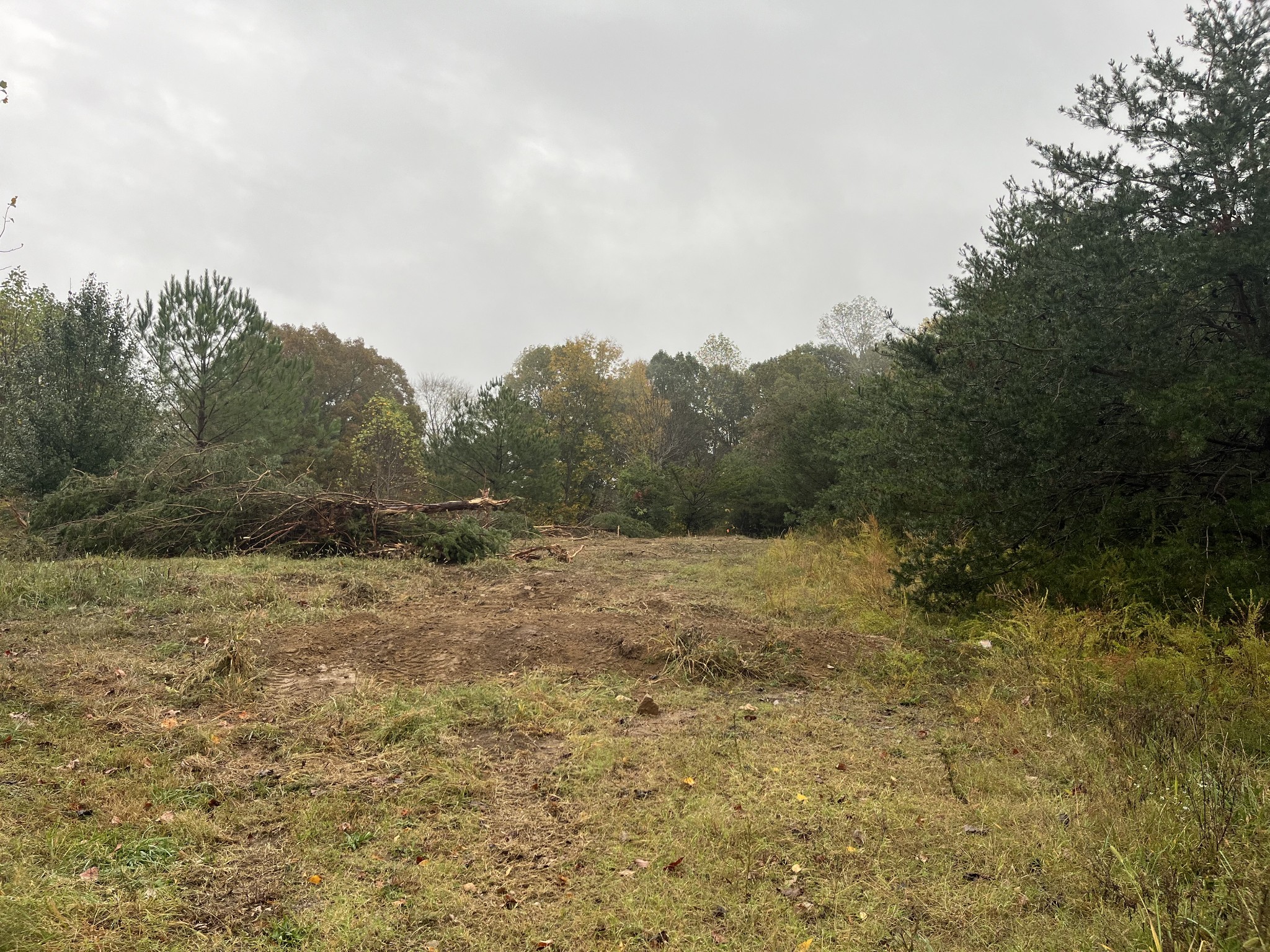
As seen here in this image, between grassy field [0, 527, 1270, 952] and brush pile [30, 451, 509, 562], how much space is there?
447 centimetres

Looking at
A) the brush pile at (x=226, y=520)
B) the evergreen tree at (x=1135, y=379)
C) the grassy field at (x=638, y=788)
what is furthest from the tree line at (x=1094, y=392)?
the brush pile at (x=226, y=520)

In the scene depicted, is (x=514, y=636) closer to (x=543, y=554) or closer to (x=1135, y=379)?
(x=1135, y=379)

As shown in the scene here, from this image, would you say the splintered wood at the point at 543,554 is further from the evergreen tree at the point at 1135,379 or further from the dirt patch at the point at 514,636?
the evergreen tree at the point at 1135,379

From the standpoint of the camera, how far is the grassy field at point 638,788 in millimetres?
2559

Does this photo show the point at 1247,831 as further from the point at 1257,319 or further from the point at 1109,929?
the point at 1257,319

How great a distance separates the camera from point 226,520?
11438 mm

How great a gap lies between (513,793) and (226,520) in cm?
981

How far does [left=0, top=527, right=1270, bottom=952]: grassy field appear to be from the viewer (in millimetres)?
2559

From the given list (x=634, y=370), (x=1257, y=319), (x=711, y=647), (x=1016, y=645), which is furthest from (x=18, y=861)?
(x=634, y=370)

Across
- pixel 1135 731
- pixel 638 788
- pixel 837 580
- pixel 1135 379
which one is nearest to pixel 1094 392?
pixel 1135 379

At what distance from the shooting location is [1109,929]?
94.3 inches

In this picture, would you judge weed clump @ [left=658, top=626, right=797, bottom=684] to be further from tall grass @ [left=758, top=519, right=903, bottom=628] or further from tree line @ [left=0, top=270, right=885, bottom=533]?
tree line @ [left=0, top=270, right=885, bottom=533]

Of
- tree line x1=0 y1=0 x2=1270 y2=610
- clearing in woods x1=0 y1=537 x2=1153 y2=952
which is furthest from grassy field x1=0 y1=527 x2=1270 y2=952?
tree line x1=0 y1=0 x2=1270 y2=610

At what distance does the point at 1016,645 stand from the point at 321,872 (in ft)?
16.6
